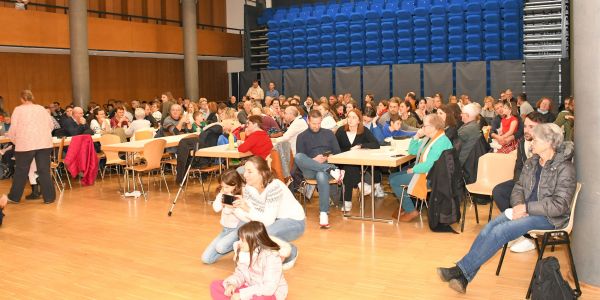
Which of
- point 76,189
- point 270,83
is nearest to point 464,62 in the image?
point 270,83

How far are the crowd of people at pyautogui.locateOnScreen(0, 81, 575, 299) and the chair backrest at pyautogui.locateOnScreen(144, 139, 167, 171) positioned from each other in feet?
1.99

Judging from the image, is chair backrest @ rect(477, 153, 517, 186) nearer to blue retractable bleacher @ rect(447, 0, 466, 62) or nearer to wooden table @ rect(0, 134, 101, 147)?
wooden table @ rect(0, 134, 101, 147)

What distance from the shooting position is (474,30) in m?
16.0

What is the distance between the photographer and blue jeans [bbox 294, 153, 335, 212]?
6748 millimetres

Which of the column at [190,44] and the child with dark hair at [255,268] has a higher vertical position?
the column at [190,44]

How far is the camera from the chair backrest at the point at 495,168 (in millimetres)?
6305

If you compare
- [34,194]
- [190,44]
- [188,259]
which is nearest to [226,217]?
[188,259]

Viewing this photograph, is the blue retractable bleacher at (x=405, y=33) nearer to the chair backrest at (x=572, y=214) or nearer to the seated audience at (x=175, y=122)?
the seated audience at (x=175, y=122)

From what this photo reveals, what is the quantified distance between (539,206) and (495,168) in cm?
202

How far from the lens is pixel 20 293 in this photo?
15.7 feet

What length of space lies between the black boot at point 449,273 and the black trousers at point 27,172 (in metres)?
5.74

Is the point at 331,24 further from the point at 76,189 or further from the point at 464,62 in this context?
the point at 76,189

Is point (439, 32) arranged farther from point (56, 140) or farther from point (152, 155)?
point (56, 140)

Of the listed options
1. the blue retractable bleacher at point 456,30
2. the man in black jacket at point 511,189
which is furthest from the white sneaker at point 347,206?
the blue retractable bleacher at point 456,30
